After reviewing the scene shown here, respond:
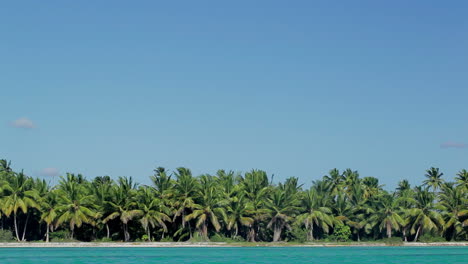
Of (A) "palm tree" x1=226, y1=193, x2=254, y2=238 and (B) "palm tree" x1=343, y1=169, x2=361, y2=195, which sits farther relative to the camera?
(B) "palm tree" x1=343, y1=169, x2=361, y2=195

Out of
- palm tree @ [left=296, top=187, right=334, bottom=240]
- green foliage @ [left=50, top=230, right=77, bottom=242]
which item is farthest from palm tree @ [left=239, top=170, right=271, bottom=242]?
green foliage @ [left=50, top=230, right=77, bottom=242]

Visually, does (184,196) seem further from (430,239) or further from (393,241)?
(430,239)

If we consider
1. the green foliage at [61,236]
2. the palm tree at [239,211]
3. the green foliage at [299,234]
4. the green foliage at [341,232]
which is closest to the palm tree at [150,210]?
the palm tree at [239,211]

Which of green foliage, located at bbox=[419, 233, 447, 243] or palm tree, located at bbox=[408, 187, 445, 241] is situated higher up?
palm tree, located at bbox=[408, 187, 445, 241]

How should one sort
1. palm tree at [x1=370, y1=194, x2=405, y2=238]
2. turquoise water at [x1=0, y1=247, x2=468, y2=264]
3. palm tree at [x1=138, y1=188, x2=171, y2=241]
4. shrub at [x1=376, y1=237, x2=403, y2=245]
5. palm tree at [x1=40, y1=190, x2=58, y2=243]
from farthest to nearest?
1. palm tree at [x1=370, y1=194, x2=405, y2=238]
2. shrub at [x1=376, y1=237, x2=403, y2=245]
3. palm tree at [x1=138, y1=188, x2=171, y2=241]
4. palm tree at [x1=40, y1=190, x2=58, y2=243]
5. turquoise water at [x1=0, y1=247, x2=468, y2=264]

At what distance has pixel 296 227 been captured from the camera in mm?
76812

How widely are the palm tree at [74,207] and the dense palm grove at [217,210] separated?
107mm

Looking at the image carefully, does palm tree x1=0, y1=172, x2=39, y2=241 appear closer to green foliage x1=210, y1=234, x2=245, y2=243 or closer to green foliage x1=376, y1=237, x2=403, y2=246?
green foliage x1=210, y1=234, x2=245, y2=243

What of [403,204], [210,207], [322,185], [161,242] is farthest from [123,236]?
[403,204]

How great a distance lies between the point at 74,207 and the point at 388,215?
37816 millimetres

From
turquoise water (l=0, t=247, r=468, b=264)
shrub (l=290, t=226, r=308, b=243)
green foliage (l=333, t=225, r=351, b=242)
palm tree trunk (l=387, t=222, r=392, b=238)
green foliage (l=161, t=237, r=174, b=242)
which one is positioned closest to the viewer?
turquoise water (l=0, t=247, r=468, b=264)

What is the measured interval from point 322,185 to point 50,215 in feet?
111

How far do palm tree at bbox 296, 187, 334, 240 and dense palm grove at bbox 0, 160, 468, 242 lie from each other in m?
0.12

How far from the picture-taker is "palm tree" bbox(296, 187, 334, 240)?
7662 centimetres
